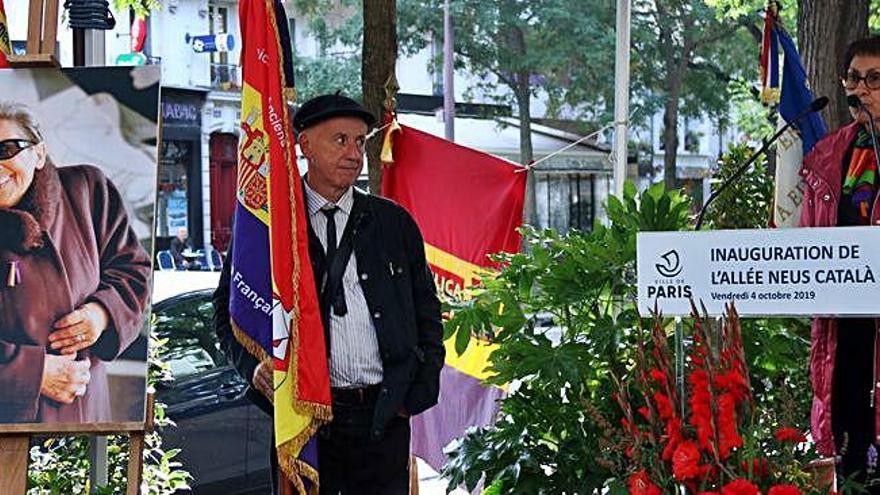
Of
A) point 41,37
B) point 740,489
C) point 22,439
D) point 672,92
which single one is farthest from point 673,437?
point 672,92

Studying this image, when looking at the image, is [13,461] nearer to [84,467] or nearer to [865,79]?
[84,467]

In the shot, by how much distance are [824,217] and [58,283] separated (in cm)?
221

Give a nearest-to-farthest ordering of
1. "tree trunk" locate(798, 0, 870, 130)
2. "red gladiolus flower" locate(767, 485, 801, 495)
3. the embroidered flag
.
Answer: "red gladiolus flower" locate(767, 485, 801, 495) → the embroidered flag → "tree trunk" locate(798, 0, 870, 130)

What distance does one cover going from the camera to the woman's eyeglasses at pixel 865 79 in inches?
145

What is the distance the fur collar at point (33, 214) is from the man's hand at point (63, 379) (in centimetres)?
34

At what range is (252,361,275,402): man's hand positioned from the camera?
3.79 meters

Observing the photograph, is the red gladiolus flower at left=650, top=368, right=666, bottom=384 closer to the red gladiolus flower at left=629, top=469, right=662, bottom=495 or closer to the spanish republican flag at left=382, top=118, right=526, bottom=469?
the red gladiolus flower at left=629, top=469, right=662, bottom=495

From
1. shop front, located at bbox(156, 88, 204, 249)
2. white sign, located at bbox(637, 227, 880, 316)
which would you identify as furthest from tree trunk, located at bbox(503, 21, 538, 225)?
white sign, located at bbox(637, 227, 880, 316)

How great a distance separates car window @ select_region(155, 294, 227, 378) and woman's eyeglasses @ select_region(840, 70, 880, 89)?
145 inches

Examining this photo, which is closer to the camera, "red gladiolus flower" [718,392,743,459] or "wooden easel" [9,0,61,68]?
"red gladiolus flower" [718,392,743,459]

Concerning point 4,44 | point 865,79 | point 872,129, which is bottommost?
point 872,129

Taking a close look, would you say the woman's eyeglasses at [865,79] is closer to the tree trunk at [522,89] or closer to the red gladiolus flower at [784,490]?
the red gladiolus flower at [784,490]

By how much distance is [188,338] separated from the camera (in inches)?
262

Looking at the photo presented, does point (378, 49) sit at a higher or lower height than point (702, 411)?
A: higher
